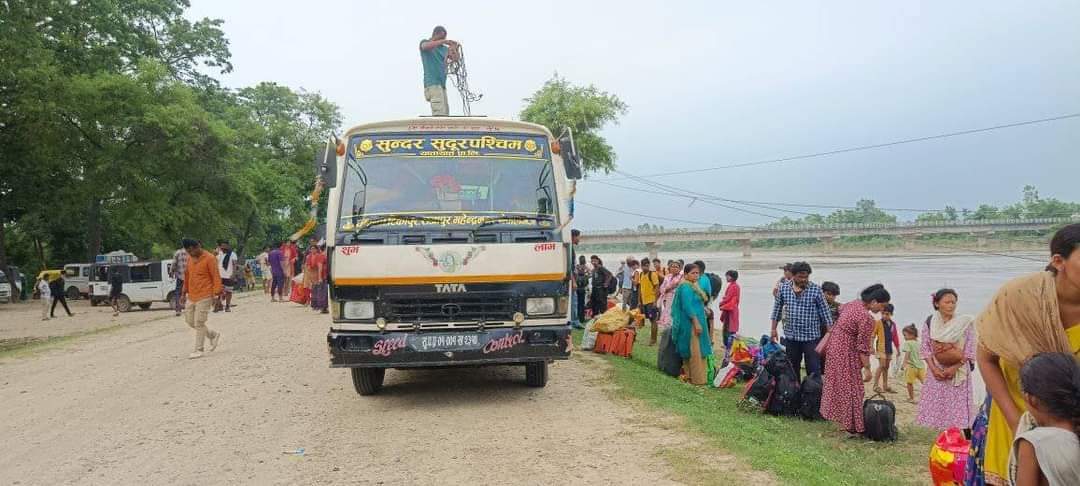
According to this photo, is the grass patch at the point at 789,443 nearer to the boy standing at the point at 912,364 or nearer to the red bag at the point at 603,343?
the red bag at the point at 603,343

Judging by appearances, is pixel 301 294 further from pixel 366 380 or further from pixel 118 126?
pixel 366 380

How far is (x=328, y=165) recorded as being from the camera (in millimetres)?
7090

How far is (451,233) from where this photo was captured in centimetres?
679

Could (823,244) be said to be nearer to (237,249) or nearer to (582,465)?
(237,249)

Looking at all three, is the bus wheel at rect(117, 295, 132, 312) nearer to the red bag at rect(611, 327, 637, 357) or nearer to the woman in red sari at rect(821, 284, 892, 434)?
the red bag at rect(611, 327, 637, 357)

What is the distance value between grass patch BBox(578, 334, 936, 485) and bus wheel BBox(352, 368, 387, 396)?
2582 millimetres

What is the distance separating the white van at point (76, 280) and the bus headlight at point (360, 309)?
96.9 feet

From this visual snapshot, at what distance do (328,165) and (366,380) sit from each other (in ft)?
7.38

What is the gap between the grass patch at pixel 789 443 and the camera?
5141 millimetres

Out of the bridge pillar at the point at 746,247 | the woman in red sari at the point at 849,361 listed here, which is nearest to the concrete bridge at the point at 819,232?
the bridge pillar at the point at 746,247

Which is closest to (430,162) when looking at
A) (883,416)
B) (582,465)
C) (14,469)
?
(582,465)

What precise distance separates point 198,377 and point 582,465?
6.19 m

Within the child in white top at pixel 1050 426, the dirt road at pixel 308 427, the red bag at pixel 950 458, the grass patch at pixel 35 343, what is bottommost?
the dirt road at pixel 308 427

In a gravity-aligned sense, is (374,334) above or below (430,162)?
below
